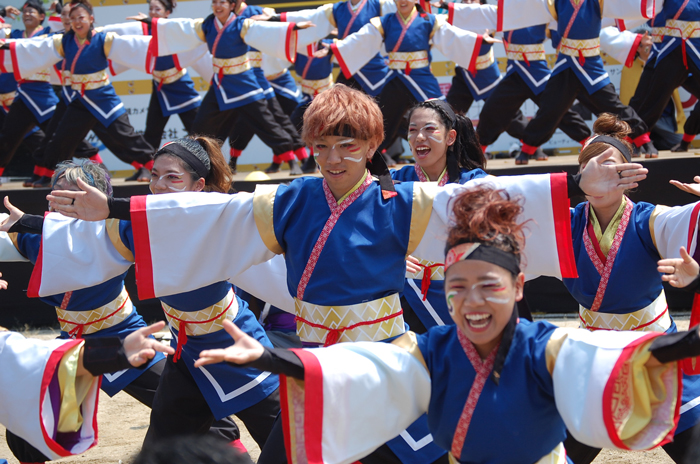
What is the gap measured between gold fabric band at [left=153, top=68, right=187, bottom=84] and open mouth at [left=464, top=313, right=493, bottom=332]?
511 centimetres

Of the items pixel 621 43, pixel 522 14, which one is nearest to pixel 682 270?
pixel 522 14

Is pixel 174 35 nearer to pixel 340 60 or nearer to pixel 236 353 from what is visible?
pixel 340 60

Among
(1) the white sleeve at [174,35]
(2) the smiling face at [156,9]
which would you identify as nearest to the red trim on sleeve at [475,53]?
(1) the white sleeve at [174,35]

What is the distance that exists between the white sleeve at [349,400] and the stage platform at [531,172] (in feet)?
10.4

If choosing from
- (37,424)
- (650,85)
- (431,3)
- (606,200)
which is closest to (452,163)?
(606,200)

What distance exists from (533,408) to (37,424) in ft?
3.73

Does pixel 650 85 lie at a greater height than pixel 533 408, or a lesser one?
lesser

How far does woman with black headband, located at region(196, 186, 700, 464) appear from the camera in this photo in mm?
1473

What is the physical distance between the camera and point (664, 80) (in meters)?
5.01

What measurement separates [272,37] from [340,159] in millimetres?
3699

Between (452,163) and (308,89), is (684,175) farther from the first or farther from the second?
(308,89)

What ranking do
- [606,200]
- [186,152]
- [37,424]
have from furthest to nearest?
[186,152] < [606,200] < [37,424]

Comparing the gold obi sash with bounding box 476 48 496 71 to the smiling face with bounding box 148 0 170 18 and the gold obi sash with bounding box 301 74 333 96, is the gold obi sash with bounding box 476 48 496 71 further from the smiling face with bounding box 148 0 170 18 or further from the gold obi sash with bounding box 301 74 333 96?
the smiling face with bounding box 148 0 170 18

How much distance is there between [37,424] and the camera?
167 centimetres
